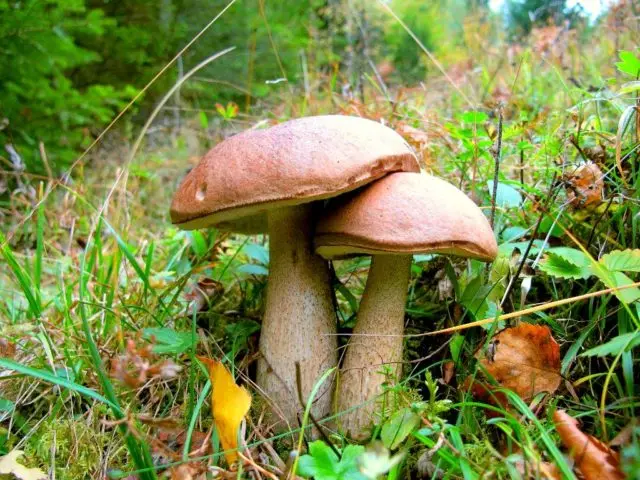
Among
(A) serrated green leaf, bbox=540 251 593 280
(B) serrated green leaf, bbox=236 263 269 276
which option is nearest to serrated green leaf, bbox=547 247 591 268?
(A) serrated green leaf, bbox=540 251 593 280

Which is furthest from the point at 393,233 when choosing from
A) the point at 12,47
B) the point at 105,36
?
the point at 105,36

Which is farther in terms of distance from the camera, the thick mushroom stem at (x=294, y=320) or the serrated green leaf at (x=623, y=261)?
the thick mushroom stem at (x=294, y=320)

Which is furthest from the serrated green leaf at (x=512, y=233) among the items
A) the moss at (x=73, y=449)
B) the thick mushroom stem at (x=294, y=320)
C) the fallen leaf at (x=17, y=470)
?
the fallen leaf at (x=17, y=470)

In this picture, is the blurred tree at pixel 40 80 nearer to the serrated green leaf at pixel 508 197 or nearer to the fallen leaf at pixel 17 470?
the fallen leaf at pixel 17 470

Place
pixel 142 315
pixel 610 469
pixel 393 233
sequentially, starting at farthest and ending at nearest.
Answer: pixel 142 315 → pixel 393 233 → pixel 610 469

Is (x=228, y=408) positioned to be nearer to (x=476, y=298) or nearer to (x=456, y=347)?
(x=456, y=347)

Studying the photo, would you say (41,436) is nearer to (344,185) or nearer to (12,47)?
(344,185)

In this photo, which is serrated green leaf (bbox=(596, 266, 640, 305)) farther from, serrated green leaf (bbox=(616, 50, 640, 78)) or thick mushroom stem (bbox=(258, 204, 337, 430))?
thick mushroom stem (bbox=(258, 204, 337, 430))
